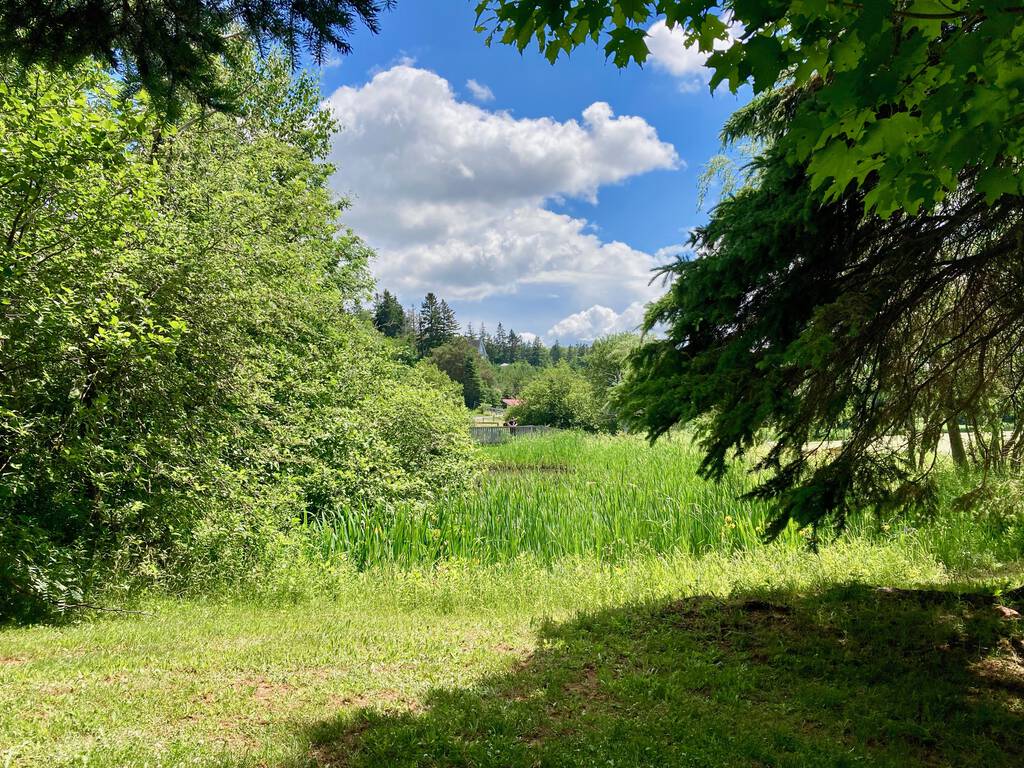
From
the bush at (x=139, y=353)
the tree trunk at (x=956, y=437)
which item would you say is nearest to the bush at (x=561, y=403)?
the bush at (x=139, y=353)

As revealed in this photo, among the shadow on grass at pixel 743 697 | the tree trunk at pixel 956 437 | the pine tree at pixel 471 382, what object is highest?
the pine tree at pixel 471 382

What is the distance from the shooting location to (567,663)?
161 inches

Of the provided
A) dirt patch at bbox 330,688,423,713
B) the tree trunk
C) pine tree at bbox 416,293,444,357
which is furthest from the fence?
pine tree at bbox 416,293,444,357

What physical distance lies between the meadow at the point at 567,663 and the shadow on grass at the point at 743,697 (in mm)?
16

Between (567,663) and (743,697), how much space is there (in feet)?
3.71

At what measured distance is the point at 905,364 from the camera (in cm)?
433

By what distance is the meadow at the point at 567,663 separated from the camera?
117 inches

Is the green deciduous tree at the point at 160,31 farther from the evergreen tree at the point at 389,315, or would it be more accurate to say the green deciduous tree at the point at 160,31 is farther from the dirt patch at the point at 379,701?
the evergreen tree at the point at 389,315

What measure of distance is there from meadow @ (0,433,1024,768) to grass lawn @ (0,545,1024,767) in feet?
0.06

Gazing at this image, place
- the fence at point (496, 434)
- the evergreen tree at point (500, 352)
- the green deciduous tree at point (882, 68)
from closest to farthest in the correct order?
the green deciduous tree at point (882, 68)
the fence at point (496, 434)
the evergreen tree at point (500, 352)

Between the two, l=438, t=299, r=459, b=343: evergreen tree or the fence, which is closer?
the fence

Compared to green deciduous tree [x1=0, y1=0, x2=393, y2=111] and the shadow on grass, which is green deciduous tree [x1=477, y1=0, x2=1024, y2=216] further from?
the shadow on grass

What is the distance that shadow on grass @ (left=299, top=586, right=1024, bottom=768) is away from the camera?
2.92 m

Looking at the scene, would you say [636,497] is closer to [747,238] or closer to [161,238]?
[747,238]
